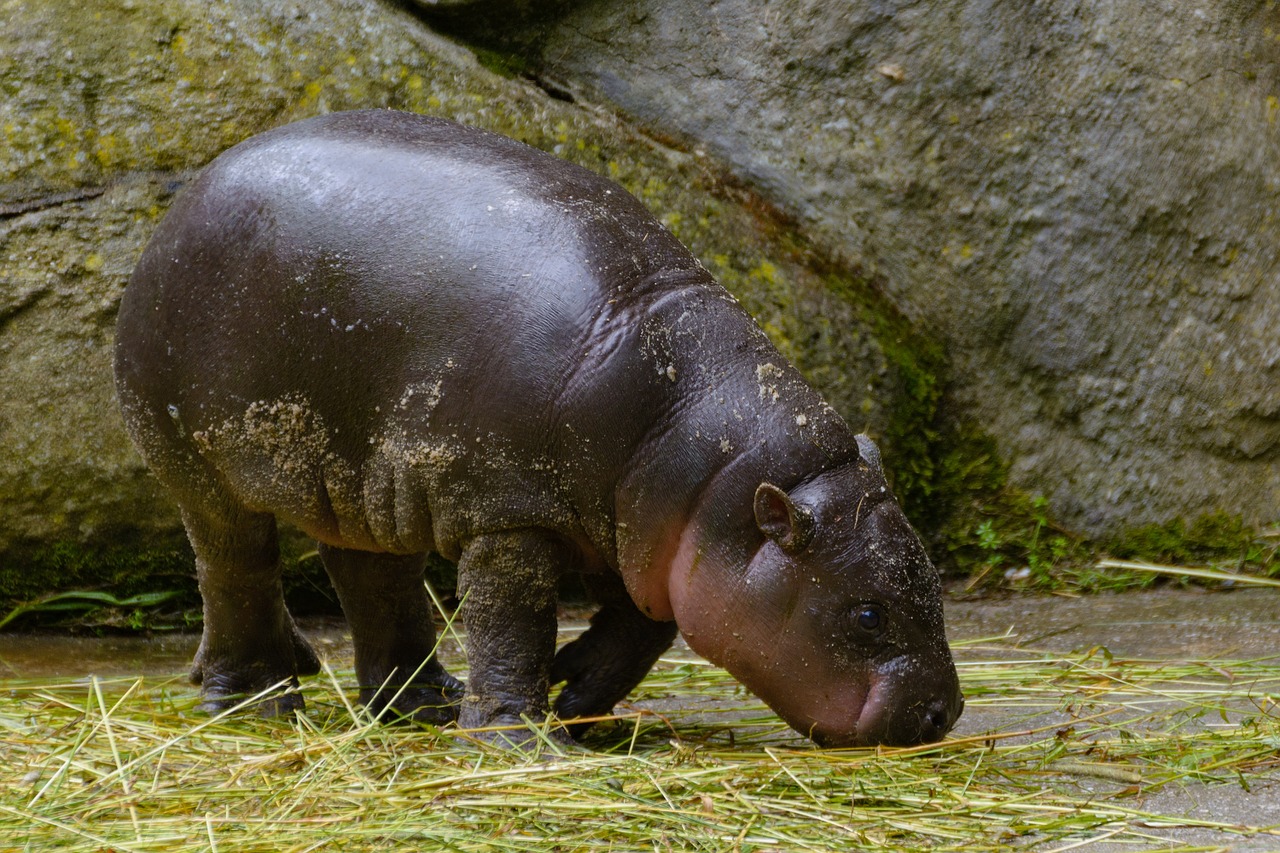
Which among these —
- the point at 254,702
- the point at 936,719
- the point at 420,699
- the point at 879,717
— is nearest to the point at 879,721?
the point at 879,717

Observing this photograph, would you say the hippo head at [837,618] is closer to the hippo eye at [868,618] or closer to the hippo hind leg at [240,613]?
the hippo eye at [868,618]

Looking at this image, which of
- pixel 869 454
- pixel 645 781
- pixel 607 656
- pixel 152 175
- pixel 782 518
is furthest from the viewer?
pixel 152 175

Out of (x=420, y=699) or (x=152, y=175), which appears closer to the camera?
(x=420, y=699)

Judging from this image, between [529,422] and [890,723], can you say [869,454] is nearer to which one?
[890,723]

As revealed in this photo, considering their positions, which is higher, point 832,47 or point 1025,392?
point 832,47

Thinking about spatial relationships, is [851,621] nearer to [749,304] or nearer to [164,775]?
[164,775]

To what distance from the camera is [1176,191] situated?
6.22 meters

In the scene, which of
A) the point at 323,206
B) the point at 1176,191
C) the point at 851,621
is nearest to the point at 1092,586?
the point at 1176,191

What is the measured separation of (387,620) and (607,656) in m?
0.78

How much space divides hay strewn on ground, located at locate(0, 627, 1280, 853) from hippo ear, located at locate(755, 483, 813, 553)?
0.50 metres

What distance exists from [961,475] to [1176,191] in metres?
1.45

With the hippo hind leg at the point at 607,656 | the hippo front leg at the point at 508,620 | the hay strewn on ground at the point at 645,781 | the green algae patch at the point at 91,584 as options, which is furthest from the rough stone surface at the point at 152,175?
the hippo front leg at the point at 508,620

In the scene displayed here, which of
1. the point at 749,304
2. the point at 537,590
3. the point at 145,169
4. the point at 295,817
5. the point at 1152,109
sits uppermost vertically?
the point at 1152,109

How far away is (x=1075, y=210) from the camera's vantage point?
20.4ft
